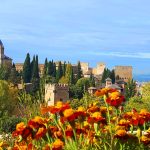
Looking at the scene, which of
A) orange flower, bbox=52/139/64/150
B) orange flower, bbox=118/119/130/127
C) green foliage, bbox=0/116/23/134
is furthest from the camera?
green foliage, bbox=0/116/23/134

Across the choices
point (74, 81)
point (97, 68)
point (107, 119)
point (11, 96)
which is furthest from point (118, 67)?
point (107, 119)

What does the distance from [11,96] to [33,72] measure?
27.0 m

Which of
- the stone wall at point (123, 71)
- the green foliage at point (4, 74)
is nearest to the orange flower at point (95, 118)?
the green foliage at point (4, 74)

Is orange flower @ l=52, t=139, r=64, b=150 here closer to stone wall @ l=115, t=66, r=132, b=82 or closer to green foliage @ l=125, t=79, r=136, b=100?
green foliage @ l=125, t=79, r=136, b=100

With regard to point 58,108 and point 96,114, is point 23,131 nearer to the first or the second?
point 58,108

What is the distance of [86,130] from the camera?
3107mm

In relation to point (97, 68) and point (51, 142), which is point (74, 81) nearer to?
point (97, 68)

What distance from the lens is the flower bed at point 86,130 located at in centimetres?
290

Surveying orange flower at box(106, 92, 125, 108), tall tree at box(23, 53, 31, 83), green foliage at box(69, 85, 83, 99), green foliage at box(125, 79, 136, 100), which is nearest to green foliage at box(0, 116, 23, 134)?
orange flower at box(106, 92, 125, 108)

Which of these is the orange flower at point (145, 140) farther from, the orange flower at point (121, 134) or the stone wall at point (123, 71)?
the stone wall at point (123, 71)

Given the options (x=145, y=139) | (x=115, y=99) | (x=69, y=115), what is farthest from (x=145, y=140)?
(x=69, y=115)

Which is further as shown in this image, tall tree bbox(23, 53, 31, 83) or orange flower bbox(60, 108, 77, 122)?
tall tree bbox(23, 53, 31, 83)

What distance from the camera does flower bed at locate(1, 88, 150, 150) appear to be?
2.90 metres

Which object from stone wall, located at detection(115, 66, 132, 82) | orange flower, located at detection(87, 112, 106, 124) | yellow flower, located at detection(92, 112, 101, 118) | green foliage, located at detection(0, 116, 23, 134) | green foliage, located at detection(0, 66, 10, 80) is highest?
stone wall, located at detection(115, 66, 132, 82)
